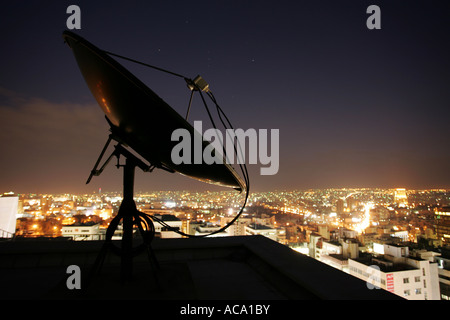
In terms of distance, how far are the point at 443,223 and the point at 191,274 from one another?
219 ft

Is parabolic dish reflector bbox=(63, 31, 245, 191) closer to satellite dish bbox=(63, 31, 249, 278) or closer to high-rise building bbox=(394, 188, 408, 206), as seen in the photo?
satellite dish bbox=(63, 31, 249, 278)

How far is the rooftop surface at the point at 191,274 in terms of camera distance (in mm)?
2539

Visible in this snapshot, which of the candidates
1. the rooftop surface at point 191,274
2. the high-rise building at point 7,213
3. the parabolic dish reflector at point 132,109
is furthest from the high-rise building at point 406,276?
the high-rise building at point 7,213

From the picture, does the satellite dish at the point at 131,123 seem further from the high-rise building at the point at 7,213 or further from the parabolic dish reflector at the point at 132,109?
the high-rise building at the point at 7,213

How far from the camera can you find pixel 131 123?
2584 mm

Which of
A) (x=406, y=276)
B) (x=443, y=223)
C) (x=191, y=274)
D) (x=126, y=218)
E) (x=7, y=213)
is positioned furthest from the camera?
(x=443, y=223)

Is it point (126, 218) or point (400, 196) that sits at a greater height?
point (126, 218)

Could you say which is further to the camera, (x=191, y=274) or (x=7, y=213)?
(x=7, y=213)

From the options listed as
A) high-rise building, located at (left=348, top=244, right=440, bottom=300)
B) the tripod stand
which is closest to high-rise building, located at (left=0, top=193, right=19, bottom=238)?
the tripod stand

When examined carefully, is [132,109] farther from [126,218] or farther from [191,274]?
[191,274]

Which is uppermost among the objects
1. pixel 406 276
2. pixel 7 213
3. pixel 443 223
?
pixel 7 213

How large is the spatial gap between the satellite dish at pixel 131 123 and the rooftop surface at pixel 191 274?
14.6 inches

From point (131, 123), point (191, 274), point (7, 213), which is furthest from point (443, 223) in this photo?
point (7, 213)

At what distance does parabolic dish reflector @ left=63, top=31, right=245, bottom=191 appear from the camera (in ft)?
6.81
